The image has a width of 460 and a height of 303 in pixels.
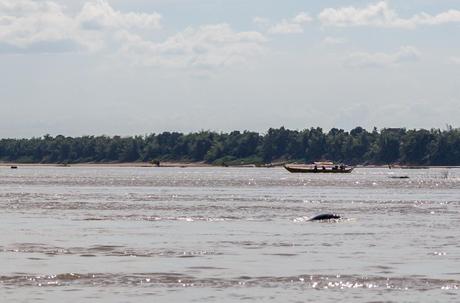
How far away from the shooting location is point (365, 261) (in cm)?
4150

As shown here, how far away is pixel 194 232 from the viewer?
2179 inches

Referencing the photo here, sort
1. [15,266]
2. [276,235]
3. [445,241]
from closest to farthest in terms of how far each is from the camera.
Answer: [15,266] → [445,241] → [276,235]

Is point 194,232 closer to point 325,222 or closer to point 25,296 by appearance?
point 325,222

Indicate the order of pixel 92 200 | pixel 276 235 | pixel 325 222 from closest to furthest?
1. pixel 276 235
2. pixel 325 222
3. pixel 92 200

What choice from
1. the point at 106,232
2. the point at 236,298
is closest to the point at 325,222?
the point at 106,232

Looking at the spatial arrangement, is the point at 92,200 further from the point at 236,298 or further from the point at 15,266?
the point at 236,298

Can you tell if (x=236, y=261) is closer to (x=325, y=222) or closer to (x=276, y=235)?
(x=276, y=235)

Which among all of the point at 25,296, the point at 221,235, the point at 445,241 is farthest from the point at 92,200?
the point at 25,296

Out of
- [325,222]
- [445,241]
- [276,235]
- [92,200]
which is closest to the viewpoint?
[445,241]

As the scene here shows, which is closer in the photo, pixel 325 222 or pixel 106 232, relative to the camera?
pixel 106 232

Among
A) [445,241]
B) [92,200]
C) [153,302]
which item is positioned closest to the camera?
[153,302]

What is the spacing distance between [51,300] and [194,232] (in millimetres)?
24033

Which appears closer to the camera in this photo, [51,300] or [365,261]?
[51,300]

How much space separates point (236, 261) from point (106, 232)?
49.1ft
